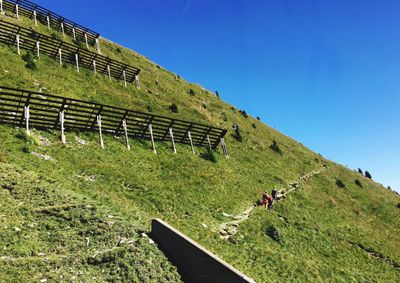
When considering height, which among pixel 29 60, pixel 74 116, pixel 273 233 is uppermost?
pixel 29 60

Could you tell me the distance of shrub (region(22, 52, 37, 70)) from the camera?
37812 mm

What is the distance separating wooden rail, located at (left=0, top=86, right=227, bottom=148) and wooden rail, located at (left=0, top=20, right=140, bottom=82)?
41.5ft

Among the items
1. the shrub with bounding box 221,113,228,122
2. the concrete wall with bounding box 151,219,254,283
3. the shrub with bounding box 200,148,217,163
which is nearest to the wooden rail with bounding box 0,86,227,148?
the shrub with bounding box 200,148,217,163

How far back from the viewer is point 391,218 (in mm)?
43750

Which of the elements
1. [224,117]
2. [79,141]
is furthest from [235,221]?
[224,117]

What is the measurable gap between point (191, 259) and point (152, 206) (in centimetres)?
841

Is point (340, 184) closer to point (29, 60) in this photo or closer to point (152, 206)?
point (152, 206)

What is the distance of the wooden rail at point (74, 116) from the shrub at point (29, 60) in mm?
6166

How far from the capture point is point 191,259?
15.0 meters

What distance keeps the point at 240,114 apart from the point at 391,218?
30998mm

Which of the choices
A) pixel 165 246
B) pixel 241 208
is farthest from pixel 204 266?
pixel 241 208

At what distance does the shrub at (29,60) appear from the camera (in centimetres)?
3781

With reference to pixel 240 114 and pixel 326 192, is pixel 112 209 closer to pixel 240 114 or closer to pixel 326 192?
pixel 326 192

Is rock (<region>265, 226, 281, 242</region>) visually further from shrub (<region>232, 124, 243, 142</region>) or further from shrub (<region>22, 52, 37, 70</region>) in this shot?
shrub (<region>22, 52, 37, 70</region>)
